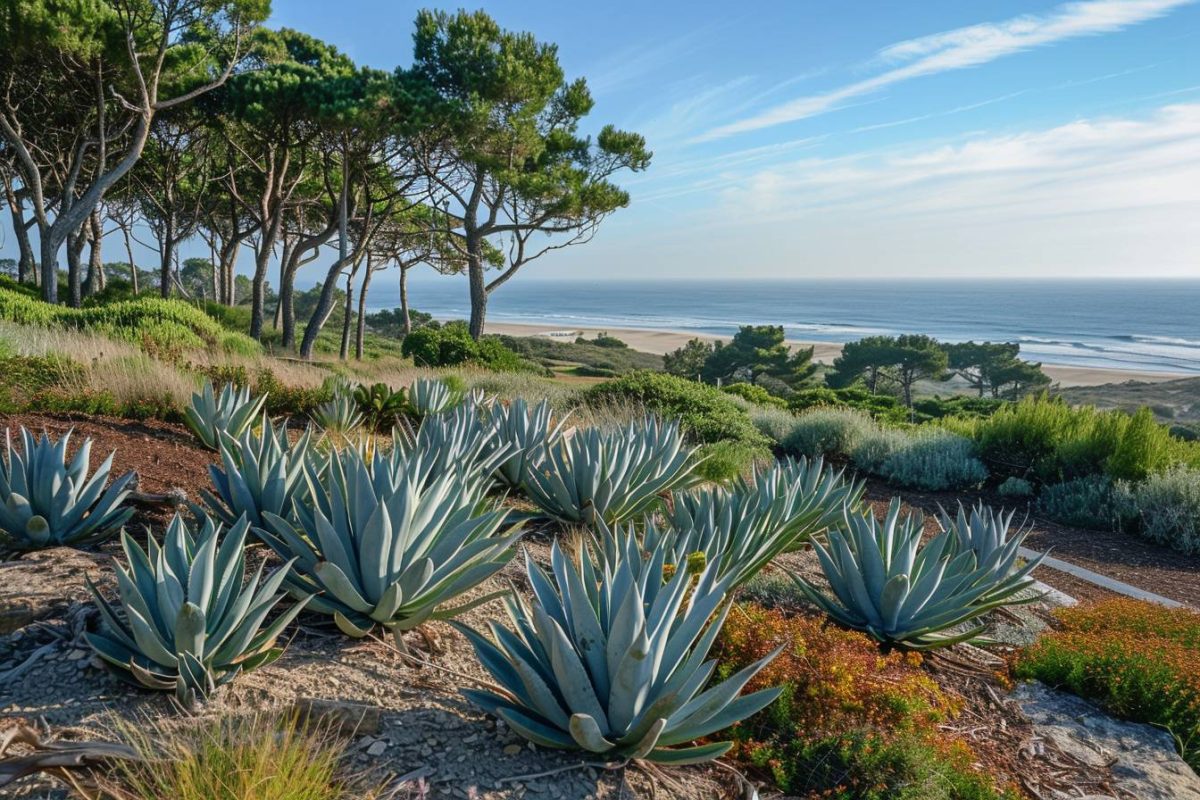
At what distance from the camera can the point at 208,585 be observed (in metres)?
2.86

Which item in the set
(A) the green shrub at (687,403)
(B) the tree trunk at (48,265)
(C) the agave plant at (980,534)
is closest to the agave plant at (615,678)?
(C) the agave plant at (980,534)

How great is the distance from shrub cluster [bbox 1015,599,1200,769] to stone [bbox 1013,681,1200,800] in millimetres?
71

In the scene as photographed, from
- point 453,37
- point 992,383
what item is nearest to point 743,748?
point 453,37

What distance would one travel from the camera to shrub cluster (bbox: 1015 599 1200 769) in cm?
374

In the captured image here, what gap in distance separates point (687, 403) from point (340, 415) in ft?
17.8

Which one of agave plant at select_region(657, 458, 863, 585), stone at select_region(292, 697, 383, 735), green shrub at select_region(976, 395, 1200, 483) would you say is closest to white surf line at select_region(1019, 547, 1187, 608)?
agave plant at select_region(657, 458, 863, 585)

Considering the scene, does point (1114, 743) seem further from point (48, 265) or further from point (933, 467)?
point (48, 265)

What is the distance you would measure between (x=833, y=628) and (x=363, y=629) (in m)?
2.36

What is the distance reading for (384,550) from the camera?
318cm

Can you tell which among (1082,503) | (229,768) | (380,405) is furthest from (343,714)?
(1082,503)

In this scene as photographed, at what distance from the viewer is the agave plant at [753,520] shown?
427 cm

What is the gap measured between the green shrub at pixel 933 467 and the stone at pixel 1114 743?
6.60 metres

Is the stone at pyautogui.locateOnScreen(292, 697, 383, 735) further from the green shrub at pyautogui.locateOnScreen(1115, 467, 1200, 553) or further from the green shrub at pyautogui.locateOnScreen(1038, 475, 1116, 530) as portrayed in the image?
the green shrub at pyautogui.locateOnScreen(1038, 475, 1116, 530)

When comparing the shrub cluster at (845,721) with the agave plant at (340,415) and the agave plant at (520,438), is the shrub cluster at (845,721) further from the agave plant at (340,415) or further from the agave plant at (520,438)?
the agave plant at (340,415)
